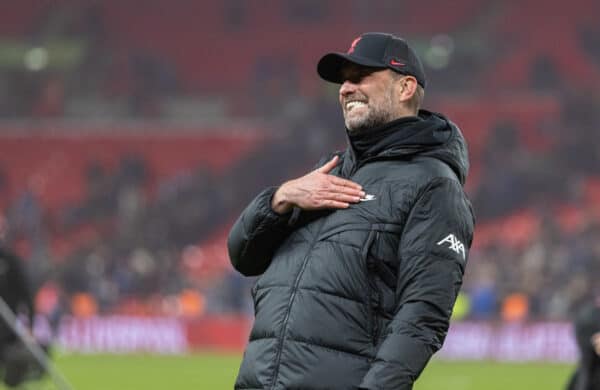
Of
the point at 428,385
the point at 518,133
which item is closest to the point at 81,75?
the point at 518,133

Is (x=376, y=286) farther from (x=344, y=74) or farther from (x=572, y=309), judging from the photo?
(x=572, y=309)

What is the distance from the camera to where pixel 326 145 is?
35.3 meters

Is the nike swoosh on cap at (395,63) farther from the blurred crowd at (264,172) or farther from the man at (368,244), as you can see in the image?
the blurred crowd at (264,172)

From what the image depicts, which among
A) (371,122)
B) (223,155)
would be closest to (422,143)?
(371,122)

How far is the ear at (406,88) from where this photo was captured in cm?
449

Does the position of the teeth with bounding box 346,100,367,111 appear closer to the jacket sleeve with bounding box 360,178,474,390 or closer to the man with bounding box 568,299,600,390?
the jacket sleeve with bounding box 360,178,474,390

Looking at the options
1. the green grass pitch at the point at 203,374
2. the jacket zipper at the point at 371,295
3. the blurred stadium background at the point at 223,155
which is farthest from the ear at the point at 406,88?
the blurred stadium background at the point at 223,155

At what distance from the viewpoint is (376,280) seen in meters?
4.33

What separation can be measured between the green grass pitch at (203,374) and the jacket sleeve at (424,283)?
456 inches

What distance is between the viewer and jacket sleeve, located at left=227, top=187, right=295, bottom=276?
180 inches

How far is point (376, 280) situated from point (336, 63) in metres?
0.66

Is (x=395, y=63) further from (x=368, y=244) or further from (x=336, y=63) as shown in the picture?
(x=368, y=244)

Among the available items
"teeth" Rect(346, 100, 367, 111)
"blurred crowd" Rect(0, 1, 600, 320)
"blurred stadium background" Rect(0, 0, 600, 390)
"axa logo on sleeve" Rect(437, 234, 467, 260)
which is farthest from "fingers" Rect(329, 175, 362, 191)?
"blurred crowd" Rect(0, 1, 600, 320)

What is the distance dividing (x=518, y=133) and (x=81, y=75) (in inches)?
483
